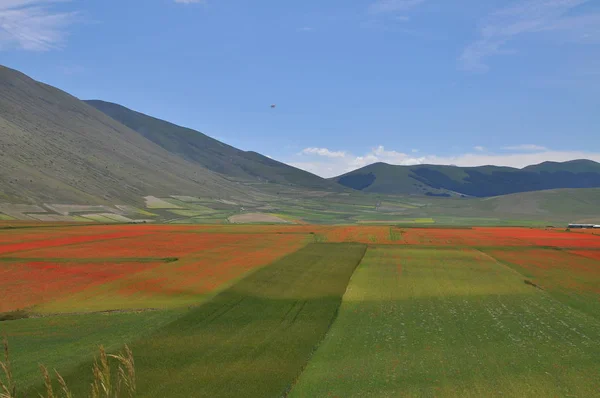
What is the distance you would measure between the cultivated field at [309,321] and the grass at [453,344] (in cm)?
11

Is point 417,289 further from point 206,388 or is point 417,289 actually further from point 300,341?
point 206,388

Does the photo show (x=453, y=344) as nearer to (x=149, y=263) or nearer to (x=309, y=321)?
(x=309, y=321)

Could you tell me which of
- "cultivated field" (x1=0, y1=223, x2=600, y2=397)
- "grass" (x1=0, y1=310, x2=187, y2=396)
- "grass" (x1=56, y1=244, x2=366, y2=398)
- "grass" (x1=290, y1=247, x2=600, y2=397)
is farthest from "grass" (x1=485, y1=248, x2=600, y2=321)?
"grass" (x1=0, y1=310, x2=187, y2=396)

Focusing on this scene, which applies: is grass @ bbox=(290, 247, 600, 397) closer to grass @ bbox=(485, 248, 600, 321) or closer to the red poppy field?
grass @ bbox=(485, 248, 600, 321)

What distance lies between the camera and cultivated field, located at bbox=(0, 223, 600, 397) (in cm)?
2123

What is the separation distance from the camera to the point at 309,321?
102ft

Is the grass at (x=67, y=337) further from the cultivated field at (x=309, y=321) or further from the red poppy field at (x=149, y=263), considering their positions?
the red poppy field at (x=149, y=263)

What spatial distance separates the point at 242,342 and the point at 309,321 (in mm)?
6186

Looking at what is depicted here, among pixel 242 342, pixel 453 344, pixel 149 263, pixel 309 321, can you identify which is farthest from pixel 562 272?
pixel 149 263

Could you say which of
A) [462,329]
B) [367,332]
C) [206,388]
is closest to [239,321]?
[367,332]

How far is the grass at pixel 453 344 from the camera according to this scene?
20656mm

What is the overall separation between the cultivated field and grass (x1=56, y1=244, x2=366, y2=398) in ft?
0.37

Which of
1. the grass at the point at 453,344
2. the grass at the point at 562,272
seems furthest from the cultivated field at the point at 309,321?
the grass at the point at 562,272

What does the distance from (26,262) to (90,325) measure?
29.2m
